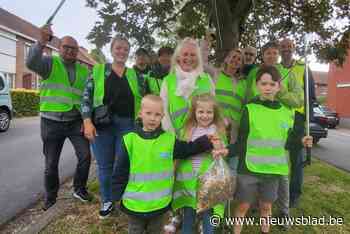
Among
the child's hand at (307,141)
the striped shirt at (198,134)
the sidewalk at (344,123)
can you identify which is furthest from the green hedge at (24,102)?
the sidewalk at (344,123)

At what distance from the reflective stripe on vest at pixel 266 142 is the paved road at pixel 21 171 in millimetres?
2946

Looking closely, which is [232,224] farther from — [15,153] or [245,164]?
[15,153]

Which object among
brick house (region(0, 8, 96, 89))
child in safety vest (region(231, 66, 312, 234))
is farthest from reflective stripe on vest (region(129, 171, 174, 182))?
brick house (region(0, 8, 96, 89))

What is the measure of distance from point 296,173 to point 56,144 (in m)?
2.85

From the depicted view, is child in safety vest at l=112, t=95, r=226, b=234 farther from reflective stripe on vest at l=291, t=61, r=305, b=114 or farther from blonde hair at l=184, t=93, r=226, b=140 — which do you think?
reflective stripe on vest at l=291, t=61, r=305, b=114

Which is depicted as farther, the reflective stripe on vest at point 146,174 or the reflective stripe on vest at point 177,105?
the reflective stripe on vest at point 177,105

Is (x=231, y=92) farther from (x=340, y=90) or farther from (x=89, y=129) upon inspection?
(x=340, y=90)

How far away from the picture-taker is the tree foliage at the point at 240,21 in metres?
4.88

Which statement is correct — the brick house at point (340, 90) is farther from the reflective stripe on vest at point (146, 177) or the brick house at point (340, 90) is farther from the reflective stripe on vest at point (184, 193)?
the reflective stripe on vest at point (146, 177)

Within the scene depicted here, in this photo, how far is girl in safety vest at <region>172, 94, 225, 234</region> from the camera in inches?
101

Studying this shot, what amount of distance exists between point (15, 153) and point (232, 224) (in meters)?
6.62

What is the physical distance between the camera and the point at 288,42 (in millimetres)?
3703

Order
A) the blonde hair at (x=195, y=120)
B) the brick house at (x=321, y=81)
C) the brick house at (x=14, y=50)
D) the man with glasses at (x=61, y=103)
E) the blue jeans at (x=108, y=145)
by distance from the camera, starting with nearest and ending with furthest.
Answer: the blonde hair at (x=195, y=120) < the blue jeans at (x=108, y=145) < the man with glasses at (x=61, y=103) < the brick house at (x=14, y=50) < the brick house at (x=321, y=81)

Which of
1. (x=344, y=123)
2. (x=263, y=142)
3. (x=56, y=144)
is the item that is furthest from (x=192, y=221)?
(x=344, y=123)
